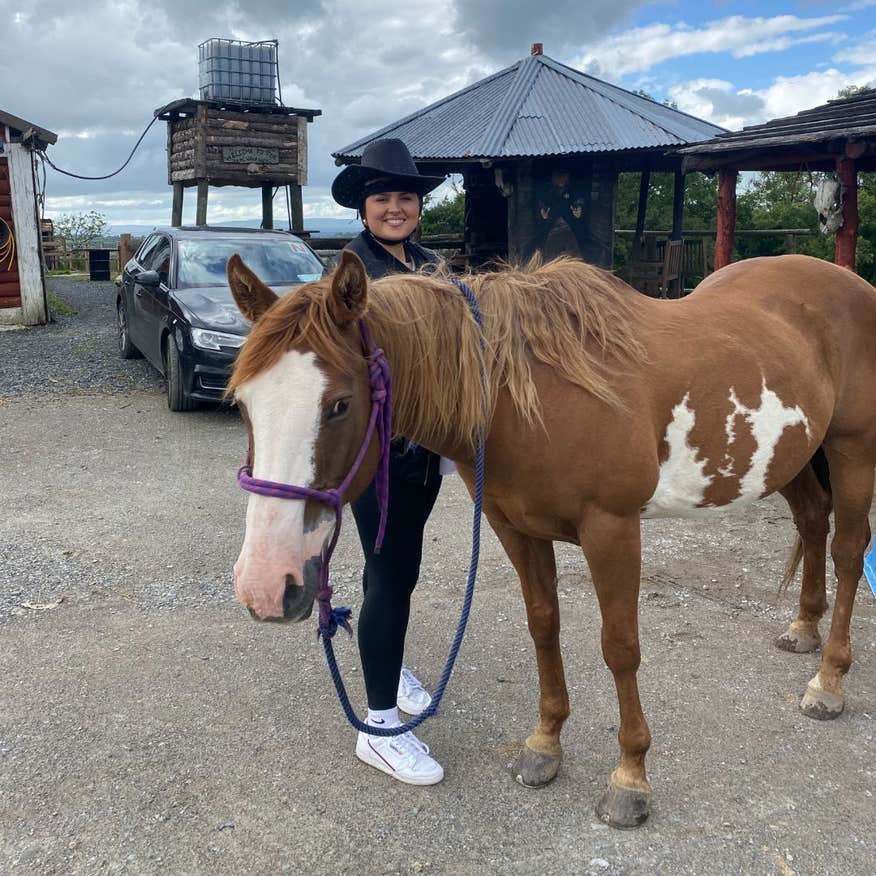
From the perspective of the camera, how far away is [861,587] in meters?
3.79

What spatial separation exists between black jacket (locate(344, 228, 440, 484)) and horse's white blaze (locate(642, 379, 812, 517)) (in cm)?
66

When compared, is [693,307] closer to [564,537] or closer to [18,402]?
[564,537]

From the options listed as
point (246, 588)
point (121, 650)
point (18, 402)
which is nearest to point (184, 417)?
point (18, 402)

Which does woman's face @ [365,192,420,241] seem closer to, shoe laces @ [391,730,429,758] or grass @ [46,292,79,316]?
shoe laces @ [391,730,429,758]

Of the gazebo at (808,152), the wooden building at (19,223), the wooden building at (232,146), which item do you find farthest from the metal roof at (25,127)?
the gazebo at (808,152)

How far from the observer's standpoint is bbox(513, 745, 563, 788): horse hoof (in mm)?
2371

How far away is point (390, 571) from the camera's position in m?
2.36

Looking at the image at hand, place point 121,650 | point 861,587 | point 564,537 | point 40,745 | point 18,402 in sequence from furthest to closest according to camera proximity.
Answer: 1. point 18,402
2. point 861,587
3. point 121,650
4. point 40,745
5. point 564,537

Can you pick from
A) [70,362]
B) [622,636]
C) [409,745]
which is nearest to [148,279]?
[70,362]

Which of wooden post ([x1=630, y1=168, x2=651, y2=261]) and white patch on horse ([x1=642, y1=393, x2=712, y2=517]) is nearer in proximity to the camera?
white patch on horse ([x1=642, y1=393, x2=712, y2=517])

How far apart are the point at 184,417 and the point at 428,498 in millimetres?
5340

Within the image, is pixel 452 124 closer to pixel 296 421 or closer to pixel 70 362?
pixel 70 362

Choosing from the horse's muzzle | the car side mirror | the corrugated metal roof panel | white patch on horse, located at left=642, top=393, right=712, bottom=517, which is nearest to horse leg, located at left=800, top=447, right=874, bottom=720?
white patch on horse, located at left=642, top=393, right=712, bottom=517

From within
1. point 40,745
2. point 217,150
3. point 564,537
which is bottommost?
point 40,745
